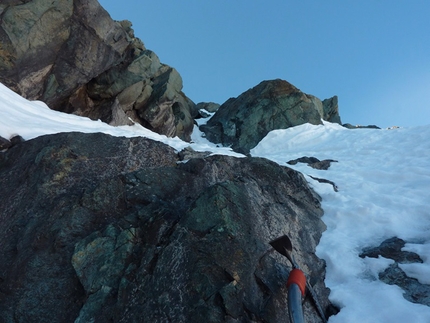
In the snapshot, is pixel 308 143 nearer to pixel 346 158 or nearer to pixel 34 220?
pixel 346 158

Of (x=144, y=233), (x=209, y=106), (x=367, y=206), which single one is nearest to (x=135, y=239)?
(x=144, y=233)

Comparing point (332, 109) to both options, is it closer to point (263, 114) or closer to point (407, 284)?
point (263, 114)

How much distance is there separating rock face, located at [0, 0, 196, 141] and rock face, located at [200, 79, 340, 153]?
6865 mm

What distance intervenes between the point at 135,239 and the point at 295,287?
318cm

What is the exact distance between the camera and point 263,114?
38031 mm

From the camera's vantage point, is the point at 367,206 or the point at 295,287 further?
the point at 367,206

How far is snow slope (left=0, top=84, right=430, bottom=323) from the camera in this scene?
6.23 meters

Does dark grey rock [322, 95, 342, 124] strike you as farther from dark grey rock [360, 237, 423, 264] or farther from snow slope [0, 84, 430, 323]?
dark grey rock [360, 237, 423, 264]

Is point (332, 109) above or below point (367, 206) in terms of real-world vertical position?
above

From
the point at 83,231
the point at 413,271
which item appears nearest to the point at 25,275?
the point at 83,231

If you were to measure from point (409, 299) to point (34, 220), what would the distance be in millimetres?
7789

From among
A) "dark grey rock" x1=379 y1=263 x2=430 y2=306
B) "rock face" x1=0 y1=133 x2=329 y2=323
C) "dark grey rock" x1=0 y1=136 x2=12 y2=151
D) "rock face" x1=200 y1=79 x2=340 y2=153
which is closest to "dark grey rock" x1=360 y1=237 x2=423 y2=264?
"dark grey rock" x1=379 y1=263 x2=430 y2=306

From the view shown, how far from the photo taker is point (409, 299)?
6117 millimetres

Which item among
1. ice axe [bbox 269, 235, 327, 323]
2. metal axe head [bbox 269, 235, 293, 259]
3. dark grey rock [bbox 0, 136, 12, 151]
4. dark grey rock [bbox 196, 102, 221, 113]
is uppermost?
dark grey rock [bbox 196, 102, 221, 113]
